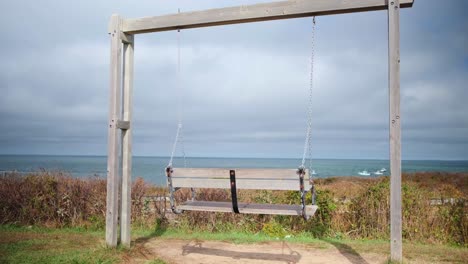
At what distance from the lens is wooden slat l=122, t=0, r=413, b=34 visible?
5008 mm

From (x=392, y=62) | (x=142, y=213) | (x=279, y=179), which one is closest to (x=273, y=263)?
(x=279, y=179)

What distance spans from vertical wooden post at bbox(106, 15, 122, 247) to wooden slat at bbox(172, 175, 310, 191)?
1013mm

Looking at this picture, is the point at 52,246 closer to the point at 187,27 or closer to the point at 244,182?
the point at 244,182

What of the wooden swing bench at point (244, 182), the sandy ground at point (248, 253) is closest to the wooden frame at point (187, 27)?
the sandy ground at point (248, 253)

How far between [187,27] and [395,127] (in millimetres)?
3038

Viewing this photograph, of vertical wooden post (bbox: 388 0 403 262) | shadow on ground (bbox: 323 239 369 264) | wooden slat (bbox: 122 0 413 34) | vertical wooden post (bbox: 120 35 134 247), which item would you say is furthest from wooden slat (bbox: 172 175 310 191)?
wooden slat (bbox: 122 0 413 34)

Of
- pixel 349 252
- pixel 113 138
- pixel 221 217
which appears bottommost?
pixel 349 252

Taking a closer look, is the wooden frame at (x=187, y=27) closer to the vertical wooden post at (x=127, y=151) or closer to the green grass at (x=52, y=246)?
the vertical wooden post at (x=127, y=151)

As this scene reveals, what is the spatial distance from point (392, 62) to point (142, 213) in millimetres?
6134

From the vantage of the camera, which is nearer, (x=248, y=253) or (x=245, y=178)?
(x=245, y=178)

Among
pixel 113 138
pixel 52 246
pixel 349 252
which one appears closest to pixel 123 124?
pixel 113 138

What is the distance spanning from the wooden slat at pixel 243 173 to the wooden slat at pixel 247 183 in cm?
5

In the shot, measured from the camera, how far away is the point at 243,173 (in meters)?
4.99

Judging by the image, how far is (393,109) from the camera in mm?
4840
